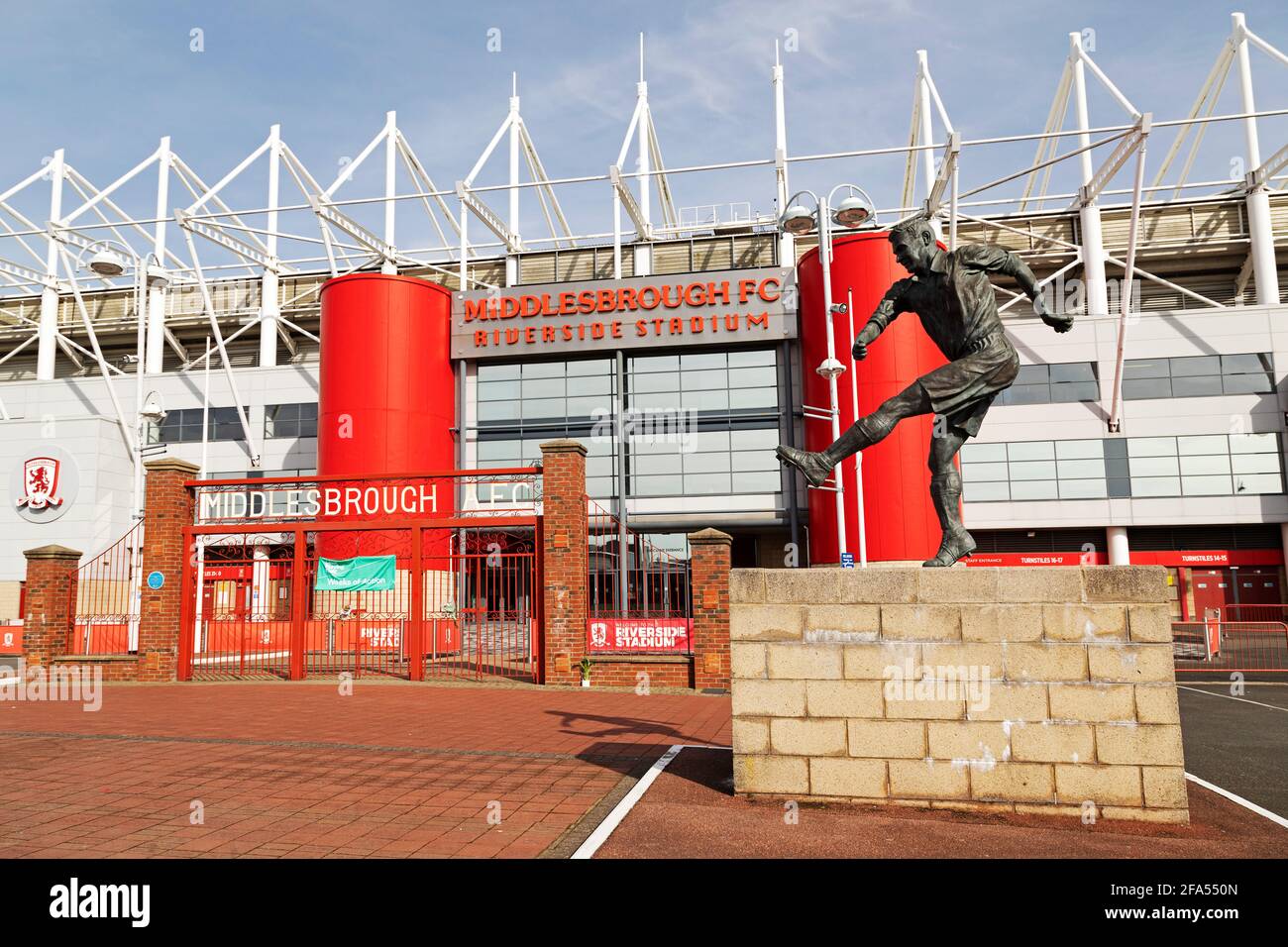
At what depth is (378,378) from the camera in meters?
28.3

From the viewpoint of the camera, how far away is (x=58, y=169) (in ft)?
122

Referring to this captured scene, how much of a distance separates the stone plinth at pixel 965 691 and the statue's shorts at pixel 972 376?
1.30m

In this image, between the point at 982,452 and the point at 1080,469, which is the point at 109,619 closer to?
the point at 982,452

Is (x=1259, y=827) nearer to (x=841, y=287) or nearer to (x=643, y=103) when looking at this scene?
(x=841, y=287)

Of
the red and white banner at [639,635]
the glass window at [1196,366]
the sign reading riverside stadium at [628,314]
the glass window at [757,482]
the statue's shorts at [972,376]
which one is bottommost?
the red and white banner at [639,635]

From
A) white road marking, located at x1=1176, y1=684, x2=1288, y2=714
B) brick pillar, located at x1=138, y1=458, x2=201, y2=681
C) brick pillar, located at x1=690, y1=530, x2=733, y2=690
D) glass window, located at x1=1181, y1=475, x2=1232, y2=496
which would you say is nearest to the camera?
white road marking, located at x1=1176, y1=684, x2=1288, y2=714

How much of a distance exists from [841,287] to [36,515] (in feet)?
91.8

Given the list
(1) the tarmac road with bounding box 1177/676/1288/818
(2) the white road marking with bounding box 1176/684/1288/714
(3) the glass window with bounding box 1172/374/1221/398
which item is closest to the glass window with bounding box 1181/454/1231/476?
(3) the glass window with bounding box 1172/374/1221/398

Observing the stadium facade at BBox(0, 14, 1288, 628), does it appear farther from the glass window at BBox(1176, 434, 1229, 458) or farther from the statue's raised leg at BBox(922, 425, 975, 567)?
the statue's raised leg at BBox(922, 425, 975, 567)

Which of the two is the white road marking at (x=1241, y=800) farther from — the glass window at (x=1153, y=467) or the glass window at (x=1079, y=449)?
the glass window at (x=1153, y=467)

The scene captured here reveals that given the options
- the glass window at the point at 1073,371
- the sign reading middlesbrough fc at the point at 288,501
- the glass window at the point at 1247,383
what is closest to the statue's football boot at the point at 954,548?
the sign reading middlesbrough fc at the point at 288,501

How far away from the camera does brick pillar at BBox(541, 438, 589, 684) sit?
13680 millimetres

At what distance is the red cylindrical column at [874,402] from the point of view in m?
25.1
